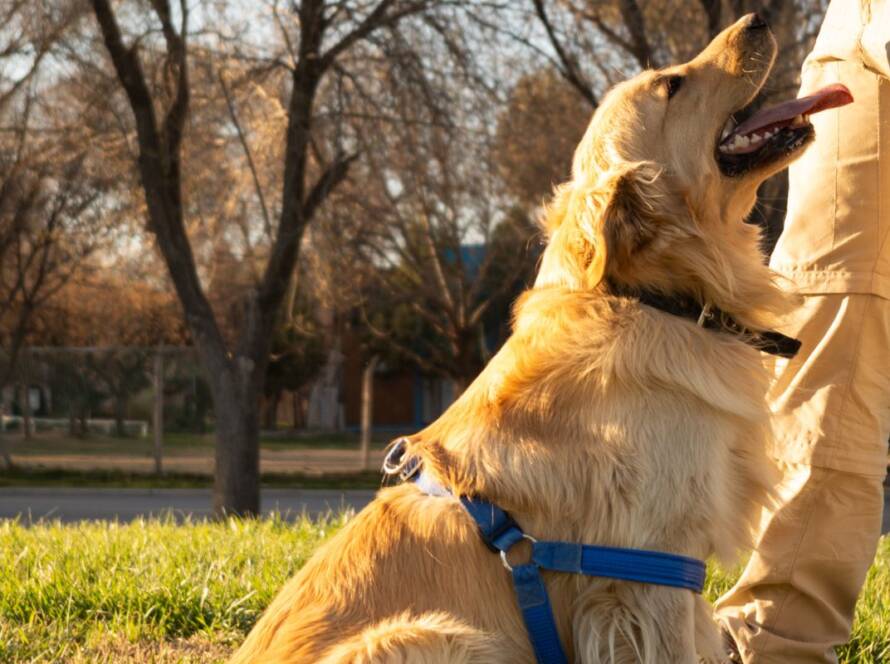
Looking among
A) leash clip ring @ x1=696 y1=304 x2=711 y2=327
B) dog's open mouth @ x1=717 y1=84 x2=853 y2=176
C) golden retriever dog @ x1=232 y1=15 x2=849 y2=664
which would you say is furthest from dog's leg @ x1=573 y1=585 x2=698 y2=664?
dog's open mouth @ x1=717 y1=84 x2=853 y2=176

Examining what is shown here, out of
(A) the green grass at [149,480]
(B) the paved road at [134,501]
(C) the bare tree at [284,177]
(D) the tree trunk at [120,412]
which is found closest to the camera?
(C) the bare tree at [284,177]

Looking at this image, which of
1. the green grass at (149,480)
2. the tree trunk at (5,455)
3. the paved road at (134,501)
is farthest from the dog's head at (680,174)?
the tree trunk at (5,455)

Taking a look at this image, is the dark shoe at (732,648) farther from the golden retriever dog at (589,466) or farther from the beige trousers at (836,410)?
the golden retriever dog at (589,466)

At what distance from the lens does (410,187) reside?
16.5m

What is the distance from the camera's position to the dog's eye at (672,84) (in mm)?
3324

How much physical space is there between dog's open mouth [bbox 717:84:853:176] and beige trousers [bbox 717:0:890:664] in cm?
28

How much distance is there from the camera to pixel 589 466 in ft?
8.93

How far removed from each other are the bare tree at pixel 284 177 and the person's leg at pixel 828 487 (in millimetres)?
7559

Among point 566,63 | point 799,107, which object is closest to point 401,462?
point 799,107

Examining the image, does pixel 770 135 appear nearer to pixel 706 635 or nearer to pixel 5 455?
pixel 706 635

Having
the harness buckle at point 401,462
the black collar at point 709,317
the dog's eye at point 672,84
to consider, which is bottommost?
the harness buckle at point 401,462

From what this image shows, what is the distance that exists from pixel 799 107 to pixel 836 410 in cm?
93

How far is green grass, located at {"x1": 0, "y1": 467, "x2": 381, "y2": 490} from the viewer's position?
19188mm

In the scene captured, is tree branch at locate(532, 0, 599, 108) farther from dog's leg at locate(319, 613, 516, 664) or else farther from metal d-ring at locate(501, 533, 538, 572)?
dog's leg at locate(319, 613, 516, 664)
